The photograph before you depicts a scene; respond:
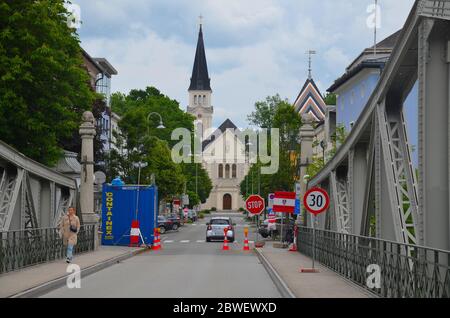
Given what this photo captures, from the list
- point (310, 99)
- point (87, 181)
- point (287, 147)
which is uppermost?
point (310, 99)

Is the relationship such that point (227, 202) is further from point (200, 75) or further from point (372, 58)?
point (372, 58)

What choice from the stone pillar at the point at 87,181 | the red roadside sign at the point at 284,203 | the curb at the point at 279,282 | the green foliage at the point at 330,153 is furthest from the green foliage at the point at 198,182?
the curb at the point at 279,282

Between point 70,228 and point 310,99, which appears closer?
point 70,228

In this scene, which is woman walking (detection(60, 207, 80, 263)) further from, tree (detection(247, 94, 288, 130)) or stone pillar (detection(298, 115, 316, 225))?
tree (detection(247, 94, 288, 130))

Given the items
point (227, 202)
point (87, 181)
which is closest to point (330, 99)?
point (227, 202)

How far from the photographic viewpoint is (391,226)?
1753 cm

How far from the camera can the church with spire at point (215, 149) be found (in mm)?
172000

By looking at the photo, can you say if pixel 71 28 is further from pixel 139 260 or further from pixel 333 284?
pixel 333 284

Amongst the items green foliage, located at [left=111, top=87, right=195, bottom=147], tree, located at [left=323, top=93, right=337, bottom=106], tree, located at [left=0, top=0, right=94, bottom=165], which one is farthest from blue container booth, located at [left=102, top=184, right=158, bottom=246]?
tree, located at [left=323, top=93, right=337, bottom=106]

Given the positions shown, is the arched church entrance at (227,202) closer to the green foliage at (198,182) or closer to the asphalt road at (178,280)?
the green foliage at (198,182)

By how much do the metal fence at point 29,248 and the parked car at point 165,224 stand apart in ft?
122

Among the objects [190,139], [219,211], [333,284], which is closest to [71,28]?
[333,284]

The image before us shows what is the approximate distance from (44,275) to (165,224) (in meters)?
49.3

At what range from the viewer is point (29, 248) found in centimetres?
2362
